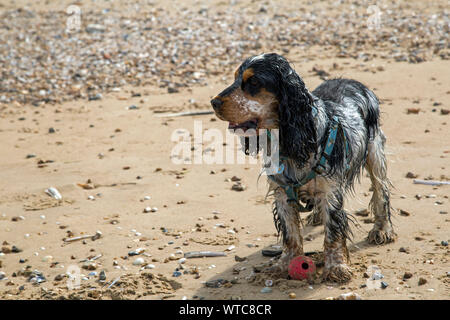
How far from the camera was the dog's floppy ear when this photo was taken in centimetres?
505

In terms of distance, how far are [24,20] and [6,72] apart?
360 centimetres

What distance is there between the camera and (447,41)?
1355 cm

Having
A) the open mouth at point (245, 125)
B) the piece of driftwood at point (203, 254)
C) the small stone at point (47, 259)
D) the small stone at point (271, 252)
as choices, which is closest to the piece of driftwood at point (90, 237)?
the small stone at point (47, 259)

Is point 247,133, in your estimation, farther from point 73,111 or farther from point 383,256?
point 73,111

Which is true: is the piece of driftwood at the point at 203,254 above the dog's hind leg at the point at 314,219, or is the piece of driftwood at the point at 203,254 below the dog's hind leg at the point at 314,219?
below

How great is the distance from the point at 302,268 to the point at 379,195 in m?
1.37

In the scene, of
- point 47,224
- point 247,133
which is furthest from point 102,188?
point 247,133

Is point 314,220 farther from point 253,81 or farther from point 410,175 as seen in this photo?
point 253,81

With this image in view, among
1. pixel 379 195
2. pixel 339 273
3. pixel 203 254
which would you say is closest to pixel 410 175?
Answer: pixel 379 195

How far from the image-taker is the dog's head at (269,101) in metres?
5.03

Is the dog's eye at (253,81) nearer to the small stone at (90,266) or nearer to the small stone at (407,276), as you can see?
the small stone at (407,276)

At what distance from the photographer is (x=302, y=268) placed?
18.2ft

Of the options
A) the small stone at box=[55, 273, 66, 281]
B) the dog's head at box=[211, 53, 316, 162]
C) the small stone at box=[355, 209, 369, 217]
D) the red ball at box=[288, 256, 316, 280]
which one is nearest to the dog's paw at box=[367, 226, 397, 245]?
the small stone at box=[355, 209, 369, 217]

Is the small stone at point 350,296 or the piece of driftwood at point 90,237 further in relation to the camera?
the piece of driftwood at point 90,237
